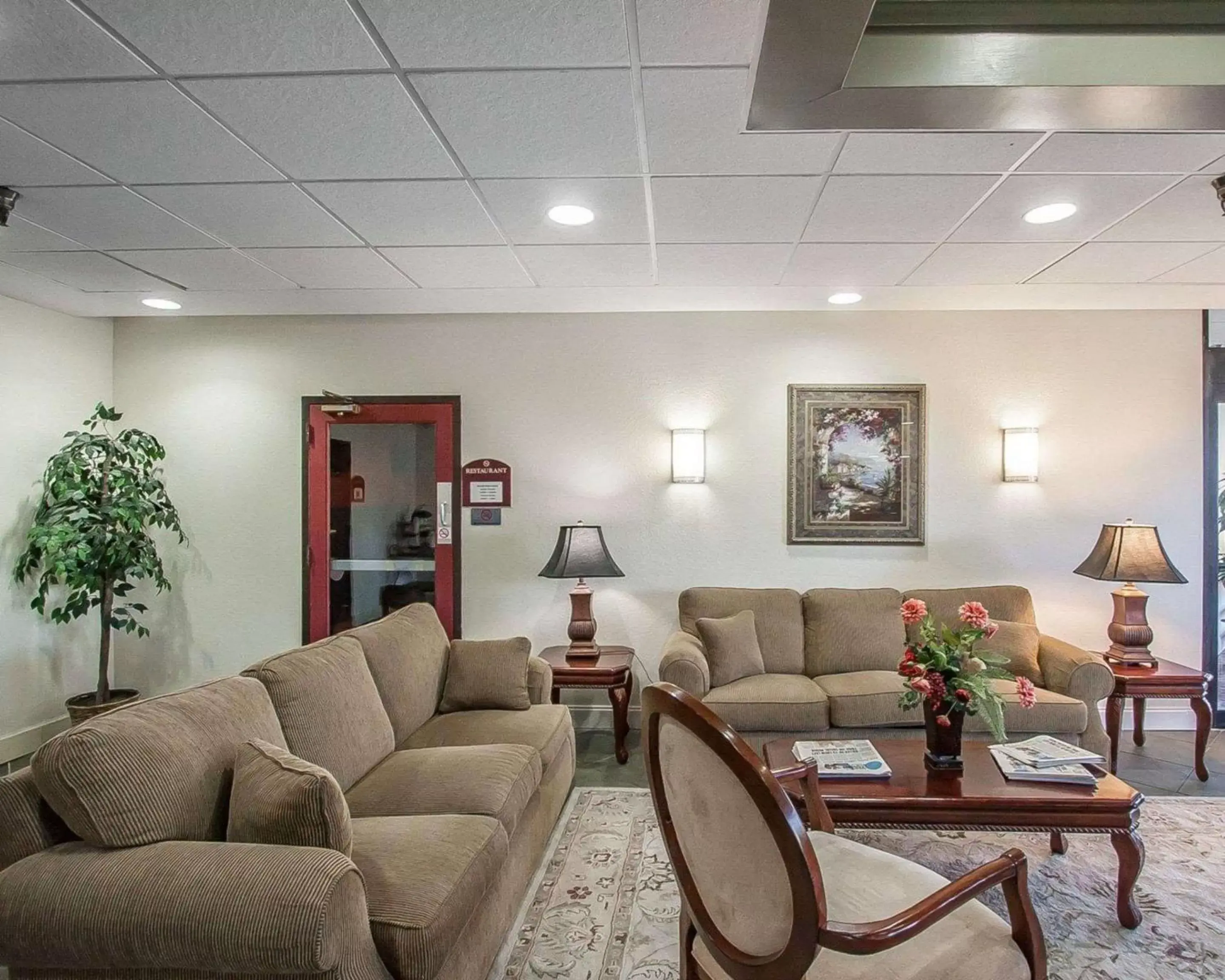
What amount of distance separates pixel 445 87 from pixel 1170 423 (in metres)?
4.47

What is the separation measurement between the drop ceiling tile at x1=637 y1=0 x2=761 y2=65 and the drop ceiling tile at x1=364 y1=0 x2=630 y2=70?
7 centimetres

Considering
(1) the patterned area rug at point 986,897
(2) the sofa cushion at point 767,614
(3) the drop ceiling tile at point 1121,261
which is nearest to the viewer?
(1) the patterned area rug at point 986,897

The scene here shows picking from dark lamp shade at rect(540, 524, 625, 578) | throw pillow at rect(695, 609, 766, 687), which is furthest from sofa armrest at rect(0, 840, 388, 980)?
dark lamp shade at rect(540, 524, 625, 578)

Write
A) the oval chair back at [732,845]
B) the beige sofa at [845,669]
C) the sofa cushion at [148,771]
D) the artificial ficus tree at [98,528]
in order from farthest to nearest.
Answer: the artificial ficus tree at [98,528], the beige sofa at [845,669], the sofa cushion at [148,771], the oval chair back at [732,845]

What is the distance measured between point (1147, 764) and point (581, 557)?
314 centimetres

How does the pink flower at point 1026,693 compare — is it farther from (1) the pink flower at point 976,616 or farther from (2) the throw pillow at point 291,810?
(2) the throw pillow at point 291,810

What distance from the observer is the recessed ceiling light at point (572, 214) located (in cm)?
273

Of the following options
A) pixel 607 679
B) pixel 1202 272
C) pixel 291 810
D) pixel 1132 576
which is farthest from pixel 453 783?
pixel 1202 272

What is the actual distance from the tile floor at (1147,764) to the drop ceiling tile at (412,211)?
2.45 m

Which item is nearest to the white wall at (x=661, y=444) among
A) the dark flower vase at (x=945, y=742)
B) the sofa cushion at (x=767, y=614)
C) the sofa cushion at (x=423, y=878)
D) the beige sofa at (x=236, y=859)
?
the sofa cushion at (x=767, y=614)

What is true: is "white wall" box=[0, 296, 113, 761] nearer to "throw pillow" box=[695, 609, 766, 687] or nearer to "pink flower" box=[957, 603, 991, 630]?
"throw pillow" box=[695, 609, 766, 687]

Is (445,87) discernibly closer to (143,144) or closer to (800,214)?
(143,144)

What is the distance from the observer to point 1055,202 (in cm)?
266

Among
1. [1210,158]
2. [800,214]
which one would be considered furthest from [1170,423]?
[800,214]
